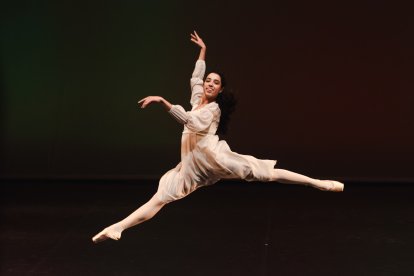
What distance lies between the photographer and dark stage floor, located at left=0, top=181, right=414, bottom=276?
4.25 meters

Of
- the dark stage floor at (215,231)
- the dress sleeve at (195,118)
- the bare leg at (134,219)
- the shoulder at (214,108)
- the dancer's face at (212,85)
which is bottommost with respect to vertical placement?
the dark stage floor at (215,231)

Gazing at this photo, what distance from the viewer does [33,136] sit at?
6.55 m

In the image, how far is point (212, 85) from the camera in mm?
3451

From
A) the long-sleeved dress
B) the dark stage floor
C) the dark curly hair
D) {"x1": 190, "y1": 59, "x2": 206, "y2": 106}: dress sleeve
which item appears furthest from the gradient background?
the long-sleeved dress

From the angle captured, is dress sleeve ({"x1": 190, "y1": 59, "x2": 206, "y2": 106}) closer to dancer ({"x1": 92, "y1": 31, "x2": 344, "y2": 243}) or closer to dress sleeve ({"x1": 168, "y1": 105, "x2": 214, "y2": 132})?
dancer ({"x1": 92, "y1": 31, "x2": 344, "y2": 243})

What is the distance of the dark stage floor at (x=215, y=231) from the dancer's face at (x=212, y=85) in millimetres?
1229

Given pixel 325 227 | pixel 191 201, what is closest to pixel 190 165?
pixel 325 227

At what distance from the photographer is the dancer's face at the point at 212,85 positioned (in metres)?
3.45

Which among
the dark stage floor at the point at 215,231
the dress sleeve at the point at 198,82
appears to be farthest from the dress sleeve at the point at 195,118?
the dark stage floor at the point at 215,231

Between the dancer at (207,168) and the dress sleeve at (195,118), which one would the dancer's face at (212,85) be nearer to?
the dancer at (207,168)

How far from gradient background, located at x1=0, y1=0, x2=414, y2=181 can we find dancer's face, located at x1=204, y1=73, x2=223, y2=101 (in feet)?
8.56

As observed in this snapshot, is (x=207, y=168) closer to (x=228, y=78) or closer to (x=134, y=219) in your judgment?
(x=134, y=219)

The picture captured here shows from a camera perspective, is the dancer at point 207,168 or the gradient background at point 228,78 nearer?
the dancer at point 207,168

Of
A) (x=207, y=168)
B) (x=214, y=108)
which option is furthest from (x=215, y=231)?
(x=214, y=108)
